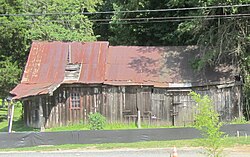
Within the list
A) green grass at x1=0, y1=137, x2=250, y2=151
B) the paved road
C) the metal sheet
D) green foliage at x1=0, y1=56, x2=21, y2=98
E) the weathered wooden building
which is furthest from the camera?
green foliage at x1=0, y1=56, x2=21, y2=98

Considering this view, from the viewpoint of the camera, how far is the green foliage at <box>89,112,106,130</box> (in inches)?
1089

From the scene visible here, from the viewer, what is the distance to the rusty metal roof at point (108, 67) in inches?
1145

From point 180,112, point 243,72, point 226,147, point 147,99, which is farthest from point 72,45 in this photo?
point 226,147

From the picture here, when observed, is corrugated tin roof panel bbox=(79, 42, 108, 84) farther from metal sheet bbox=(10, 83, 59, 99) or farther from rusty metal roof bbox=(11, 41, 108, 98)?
metal sheet bbox=(10, 83, 59, 99)

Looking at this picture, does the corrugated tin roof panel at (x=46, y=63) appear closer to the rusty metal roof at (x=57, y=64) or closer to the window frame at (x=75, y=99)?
the rusty metal roof at (x=57, y=64)

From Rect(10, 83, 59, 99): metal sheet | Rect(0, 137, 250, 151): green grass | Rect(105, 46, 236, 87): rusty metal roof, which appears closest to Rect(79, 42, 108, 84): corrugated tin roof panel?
Rect(105, 46, 236, 87): rusty metal roof

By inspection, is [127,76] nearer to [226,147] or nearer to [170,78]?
[170,78]

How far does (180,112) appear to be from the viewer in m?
28.9

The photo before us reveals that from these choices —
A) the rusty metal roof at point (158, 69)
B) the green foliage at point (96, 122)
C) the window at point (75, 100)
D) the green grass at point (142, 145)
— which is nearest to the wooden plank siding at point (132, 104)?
the window at point (75, 100)

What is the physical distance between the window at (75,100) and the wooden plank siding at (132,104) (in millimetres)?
116

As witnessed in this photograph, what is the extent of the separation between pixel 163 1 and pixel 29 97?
18.0 meters

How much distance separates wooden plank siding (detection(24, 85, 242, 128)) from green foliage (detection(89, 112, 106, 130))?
43.5 inches

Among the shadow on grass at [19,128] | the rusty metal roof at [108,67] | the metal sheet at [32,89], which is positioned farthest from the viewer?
the shadow on grass at [19,128]

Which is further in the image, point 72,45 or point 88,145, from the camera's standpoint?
point 72,45
